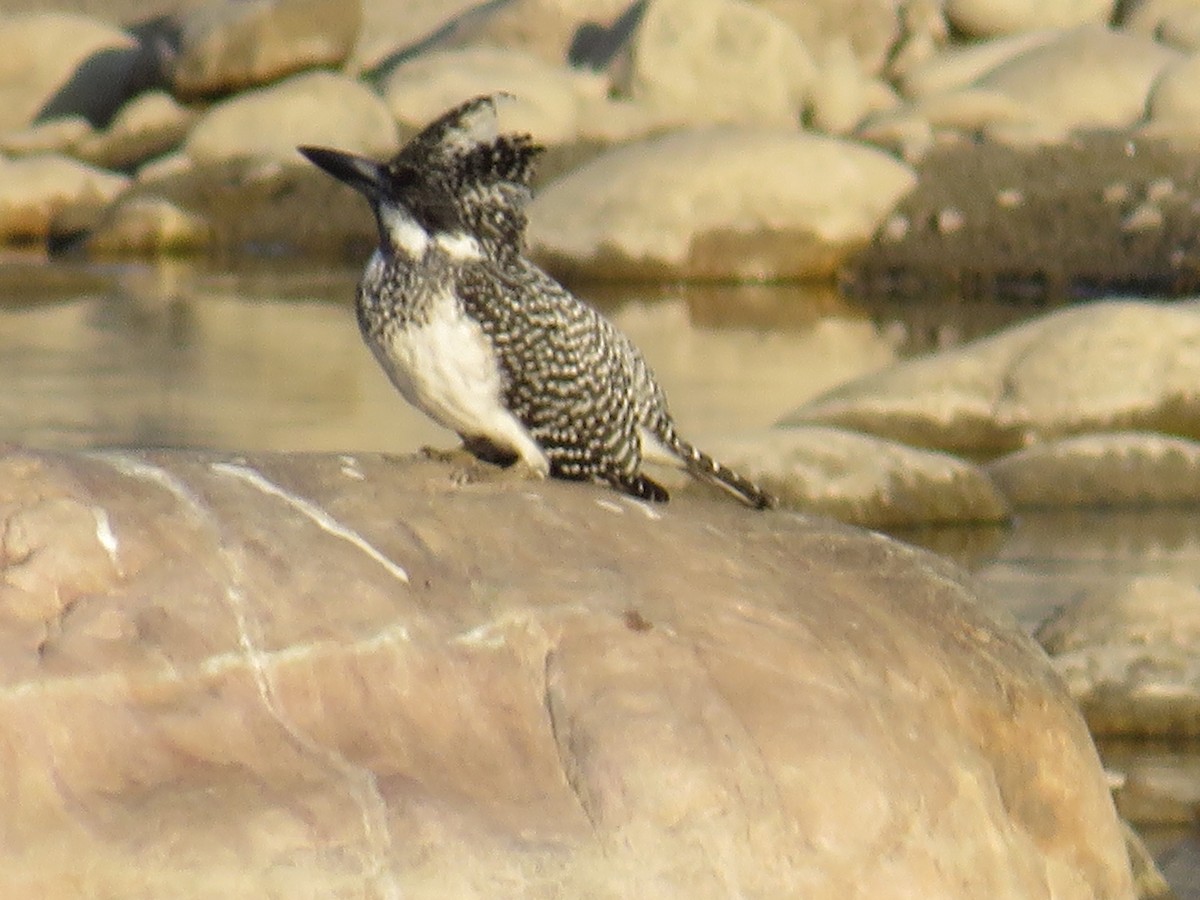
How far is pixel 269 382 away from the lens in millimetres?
15539

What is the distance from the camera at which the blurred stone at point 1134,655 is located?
788 centimetres

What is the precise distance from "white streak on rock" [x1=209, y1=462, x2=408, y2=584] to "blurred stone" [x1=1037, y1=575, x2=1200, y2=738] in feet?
11.7

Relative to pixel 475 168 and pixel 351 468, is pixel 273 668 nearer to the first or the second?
pixel 351 468

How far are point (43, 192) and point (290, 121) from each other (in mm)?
2398

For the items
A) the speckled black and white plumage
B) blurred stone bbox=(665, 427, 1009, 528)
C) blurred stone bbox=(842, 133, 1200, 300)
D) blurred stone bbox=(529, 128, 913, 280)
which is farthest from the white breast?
blurred stone bbox=(842, 133, 1200, 300)

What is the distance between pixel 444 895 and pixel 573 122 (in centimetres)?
1905

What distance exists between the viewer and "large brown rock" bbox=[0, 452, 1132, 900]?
436 centimetres

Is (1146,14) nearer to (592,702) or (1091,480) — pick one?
(1091,480)

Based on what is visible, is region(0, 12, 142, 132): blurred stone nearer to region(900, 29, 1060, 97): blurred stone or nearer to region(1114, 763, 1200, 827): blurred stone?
region(900, 29, 1060, 97): blurred stone

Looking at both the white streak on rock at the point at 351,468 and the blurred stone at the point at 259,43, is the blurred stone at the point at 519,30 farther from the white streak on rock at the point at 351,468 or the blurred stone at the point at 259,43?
the white streak on rock at the point at 351,468

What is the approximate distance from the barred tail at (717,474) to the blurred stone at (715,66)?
1808cm

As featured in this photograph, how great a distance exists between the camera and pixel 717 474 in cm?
610

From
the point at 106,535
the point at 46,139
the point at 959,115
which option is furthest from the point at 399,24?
the point at 106,535

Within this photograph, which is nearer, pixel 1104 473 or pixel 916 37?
pixel 1104 473
